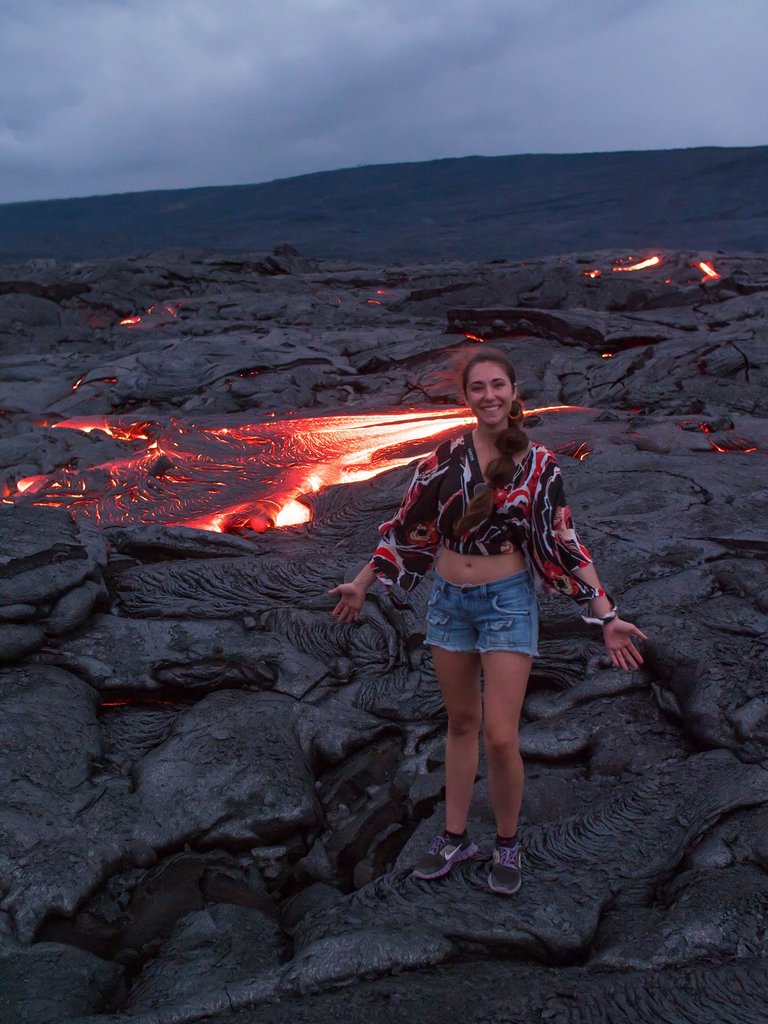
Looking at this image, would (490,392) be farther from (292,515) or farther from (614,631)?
(292,515)

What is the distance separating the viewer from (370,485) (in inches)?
237

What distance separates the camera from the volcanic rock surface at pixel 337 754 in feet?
7.66

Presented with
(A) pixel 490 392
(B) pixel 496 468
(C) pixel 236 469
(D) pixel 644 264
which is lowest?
(C) pixel 236 469

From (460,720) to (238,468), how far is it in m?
Result: 4.82

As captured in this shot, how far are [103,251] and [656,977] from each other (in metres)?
28.2

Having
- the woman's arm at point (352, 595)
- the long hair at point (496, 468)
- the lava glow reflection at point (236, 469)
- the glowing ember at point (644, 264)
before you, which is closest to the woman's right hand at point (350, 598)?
the woman's arm at point (352, 595)

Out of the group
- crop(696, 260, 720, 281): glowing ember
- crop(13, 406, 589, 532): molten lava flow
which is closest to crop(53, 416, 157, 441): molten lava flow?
crop(13, 406, 589, 532): molten lava flow

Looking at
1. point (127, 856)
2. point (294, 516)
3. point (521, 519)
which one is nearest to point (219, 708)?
point (127, 856)

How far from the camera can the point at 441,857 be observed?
2643mm

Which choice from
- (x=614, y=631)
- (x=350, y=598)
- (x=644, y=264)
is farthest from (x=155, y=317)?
(x=614, y=631)

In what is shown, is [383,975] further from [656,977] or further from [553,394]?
[553,394]

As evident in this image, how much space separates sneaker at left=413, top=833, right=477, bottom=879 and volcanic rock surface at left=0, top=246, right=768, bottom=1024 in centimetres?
5

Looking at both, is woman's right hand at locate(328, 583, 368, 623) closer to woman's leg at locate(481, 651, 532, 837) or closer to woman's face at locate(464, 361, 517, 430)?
woman's leg at locate(481, 651, 532, 837)

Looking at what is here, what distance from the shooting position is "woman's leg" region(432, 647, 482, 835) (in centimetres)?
244
